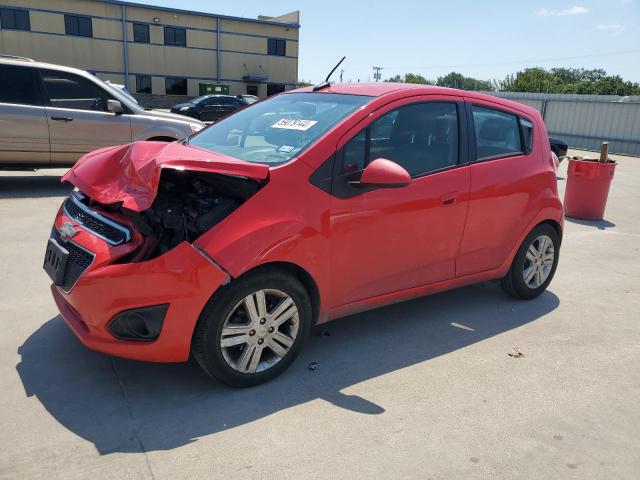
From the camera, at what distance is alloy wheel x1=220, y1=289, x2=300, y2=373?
3058 mm

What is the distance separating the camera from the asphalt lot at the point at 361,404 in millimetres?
2604

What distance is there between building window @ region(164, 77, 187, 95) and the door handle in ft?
140

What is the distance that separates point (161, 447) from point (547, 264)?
3.74 meters

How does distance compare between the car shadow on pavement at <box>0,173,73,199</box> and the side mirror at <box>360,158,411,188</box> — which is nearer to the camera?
the side mirror at <box>360,158,411,188</box>

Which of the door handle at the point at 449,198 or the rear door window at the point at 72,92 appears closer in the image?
the door handle at the point at 449,198

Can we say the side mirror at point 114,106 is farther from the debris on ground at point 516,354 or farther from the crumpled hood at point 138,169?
the debris on ground at point 516,354

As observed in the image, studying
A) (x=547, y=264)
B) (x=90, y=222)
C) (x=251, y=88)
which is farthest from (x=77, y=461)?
(x=251, y=88)

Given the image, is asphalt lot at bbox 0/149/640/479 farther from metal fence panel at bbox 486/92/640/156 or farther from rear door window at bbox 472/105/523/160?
metal fence panel at bbox 486/92/640/156

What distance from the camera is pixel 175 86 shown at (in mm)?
43219

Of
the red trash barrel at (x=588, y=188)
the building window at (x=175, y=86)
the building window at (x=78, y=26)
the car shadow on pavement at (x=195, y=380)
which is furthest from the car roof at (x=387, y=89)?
the building window at (x=175, y=86)

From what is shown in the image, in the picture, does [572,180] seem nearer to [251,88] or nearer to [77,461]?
[77,461]

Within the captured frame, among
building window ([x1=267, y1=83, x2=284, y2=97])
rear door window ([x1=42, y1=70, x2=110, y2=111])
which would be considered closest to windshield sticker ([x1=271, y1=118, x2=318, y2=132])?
rear door window ([x1=42, y1=70, x2=110, y2=111])

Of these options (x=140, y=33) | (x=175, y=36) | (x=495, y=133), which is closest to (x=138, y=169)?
(x=495, y=133)

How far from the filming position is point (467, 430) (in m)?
2.92
